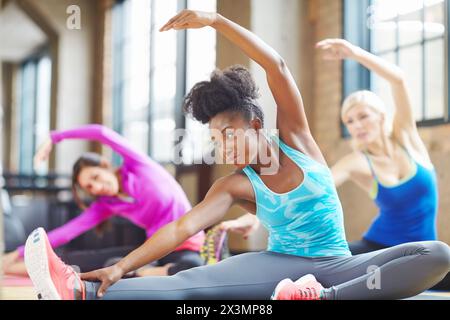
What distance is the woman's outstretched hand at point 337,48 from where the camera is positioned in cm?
103

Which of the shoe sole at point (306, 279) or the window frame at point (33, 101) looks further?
the window frame at point (33, 101)

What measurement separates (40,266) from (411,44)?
0.73 m

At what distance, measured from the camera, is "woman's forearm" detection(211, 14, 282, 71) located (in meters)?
0.88

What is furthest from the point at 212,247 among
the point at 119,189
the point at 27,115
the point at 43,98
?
the point at 27,115

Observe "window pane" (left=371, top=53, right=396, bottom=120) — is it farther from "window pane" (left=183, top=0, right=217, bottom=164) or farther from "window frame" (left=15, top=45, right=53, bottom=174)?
"window frame" (left=15, top=45, right=53, bottom=174)

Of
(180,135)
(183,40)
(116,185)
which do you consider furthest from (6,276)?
(183,40)

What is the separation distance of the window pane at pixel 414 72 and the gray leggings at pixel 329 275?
1.30 ft

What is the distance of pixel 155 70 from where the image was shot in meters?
1.49

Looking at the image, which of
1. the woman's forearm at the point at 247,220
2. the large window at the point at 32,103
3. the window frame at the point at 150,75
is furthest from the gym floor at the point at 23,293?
the large window at the point at 32,103

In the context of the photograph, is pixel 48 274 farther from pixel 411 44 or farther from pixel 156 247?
pixel 411 44

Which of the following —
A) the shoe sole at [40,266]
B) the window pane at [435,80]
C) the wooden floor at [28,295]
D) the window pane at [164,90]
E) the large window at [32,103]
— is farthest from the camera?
the large window at [32,103]

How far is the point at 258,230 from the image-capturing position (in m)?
1.10

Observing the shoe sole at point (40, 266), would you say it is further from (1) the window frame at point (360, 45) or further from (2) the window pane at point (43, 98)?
(2) the window pane at point (43, 98)

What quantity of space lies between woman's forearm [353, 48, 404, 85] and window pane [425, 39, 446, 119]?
0.40 feet
